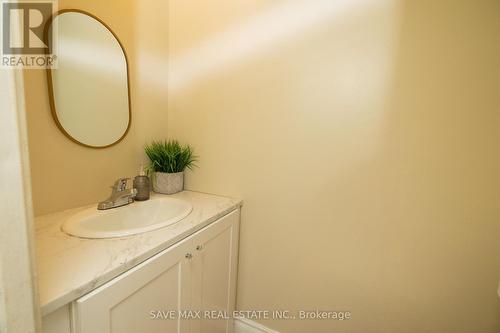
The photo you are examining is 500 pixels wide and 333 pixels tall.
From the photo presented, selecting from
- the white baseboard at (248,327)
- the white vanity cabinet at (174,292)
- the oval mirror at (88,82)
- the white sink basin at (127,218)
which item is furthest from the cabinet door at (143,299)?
the oval mirror at (88,82)

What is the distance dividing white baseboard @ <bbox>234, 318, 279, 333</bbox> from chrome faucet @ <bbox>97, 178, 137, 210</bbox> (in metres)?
0.94

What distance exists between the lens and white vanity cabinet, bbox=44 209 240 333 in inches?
23.9

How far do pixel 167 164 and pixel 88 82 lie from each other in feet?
1.73

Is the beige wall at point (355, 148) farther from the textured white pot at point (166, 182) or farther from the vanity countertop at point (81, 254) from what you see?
the vanity countertop at point (81, 254)

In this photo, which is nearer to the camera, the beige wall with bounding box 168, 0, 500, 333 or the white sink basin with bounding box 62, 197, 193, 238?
the white sink basin with bounding box 62, 197, 193, 238

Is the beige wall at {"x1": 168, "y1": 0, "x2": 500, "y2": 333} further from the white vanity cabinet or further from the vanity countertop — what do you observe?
the vanity countertop

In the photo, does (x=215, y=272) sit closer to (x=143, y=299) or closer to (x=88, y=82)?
(x=143, y=299)

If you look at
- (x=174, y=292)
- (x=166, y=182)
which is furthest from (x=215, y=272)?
(x=166, y=182)

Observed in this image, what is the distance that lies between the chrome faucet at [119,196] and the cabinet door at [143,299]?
0.44 meters

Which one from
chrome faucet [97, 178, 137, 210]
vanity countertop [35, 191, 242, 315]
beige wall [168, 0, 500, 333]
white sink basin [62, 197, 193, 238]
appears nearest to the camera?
vanity countertop [35, 191, 242, 315]

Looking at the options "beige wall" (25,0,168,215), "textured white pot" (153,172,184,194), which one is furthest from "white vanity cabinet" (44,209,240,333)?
"beige wall" (25,0,168,215)

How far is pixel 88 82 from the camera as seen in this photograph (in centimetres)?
106

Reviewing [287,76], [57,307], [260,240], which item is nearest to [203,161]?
[260,240]

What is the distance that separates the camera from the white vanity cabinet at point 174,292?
61 centimetres
